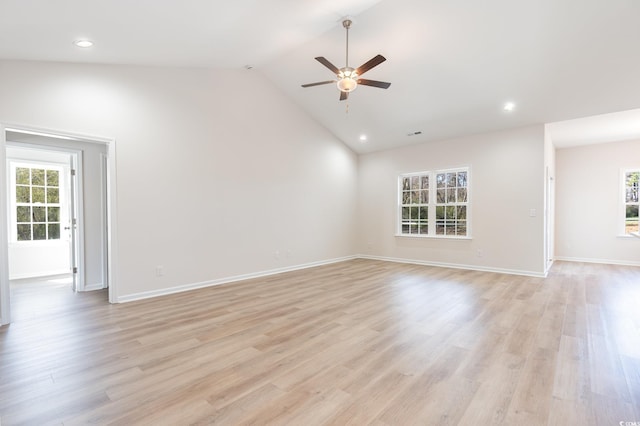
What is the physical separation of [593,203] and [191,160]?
8.91 metres

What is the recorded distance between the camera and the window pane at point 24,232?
587cm

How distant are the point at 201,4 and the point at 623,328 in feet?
17.3

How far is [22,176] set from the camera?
235 inches

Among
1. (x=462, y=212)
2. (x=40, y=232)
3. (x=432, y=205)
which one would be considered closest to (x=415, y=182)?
(x=432, y=205)

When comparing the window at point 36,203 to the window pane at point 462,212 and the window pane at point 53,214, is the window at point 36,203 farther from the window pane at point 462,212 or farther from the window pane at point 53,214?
the window pane at point 462,212

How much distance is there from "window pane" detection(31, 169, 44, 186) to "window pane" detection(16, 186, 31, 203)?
17cm

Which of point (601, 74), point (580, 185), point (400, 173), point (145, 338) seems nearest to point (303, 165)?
point (400, 173)

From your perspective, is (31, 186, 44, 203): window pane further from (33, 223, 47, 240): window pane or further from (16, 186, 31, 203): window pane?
(33, 223, 47, 240): window pane

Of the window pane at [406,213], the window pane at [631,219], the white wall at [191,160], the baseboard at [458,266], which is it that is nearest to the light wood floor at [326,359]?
the white wall at [191,160]

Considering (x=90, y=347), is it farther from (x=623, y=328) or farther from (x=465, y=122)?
(x=465, y=122)

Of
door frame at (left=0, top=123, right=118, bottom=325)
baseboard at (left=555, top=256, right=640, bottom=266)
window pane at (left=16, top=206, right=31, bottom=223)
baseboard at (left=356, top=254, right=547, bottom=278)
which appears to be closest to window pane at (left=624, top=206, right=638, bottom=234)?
baseboard at (left=555, top=256, right=640, bottom=266)

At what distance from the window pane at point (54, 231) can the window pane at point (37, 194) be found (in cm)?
52

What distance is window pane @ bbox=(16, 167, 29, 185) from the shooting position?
19.5 feet

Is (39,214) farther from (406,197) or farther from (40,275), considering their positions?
(406,197)
